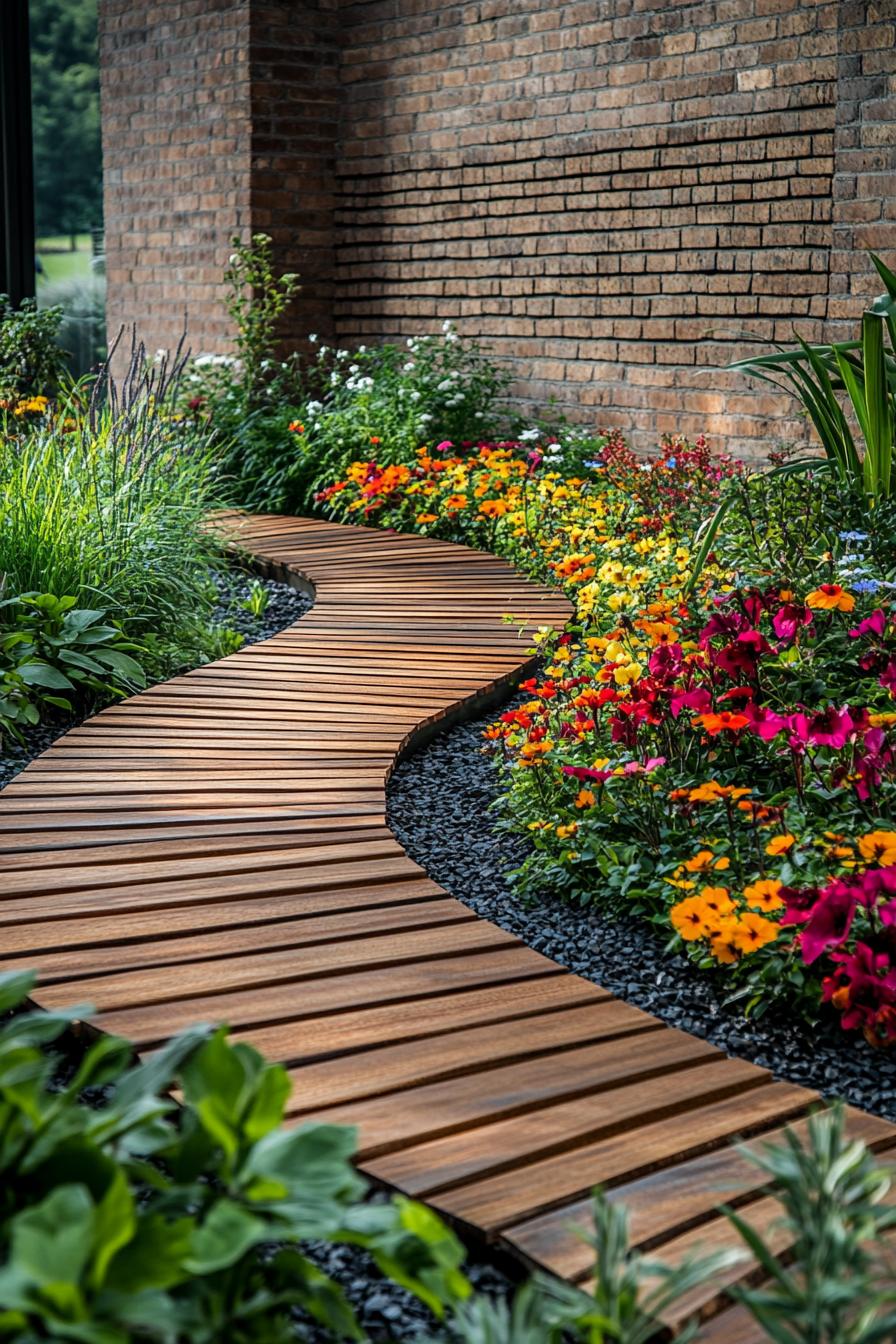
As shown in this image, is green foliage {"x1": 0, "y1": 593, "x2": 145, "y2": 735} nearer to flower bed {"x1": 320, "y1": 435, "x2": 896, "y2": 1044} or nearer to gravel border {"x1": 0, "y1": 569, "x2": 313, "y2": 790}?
gravel border {"x1": 0, "y1": 569, "x2": 313, "y2": 790}

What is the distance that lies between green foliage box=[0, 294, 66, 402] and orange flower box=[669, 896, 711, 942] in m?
6.48

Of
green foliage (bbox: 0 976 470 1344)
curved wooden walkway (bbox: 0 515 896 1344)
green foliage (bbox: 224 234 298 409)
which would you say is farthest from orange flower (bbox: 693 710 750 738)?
green foliage (bbox: 224 234 298 409)

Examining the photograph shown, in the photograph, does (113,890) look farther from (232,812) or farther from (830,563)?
(830,563)

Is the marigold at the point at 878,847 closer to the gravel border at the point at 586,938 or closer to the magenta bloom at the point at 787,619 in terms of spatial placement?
the gravel border at the point at 586,938

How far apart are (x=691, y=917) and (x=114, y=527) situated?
2.45 metres

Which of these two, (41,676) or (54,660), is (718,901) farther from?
(54,660)

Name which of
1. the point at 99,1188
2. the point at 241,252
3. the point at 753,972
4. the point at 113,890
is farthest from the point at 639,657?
the point at 241,252

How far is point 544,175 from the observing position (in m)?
6.59

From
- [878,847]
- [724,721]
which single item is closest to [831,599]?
[724,721]

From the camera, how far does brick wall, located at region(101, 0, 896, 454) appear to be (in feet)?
17.5

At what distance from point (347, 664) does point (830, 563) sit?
4.39ft

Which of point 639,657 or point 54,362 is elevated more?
point 54,362

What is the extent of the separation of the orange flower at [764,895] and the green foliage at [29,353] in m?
6.53

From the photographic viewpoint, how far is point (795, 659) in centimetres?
299
